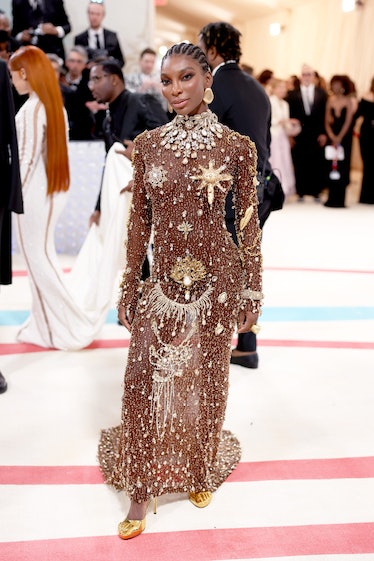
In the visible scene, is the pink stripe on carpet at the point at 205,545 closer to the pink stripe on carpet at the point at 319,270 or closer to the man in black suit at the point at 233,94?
the man in black suit at the point at 233,94

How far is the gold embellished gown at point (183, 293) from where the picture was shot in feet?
7.06

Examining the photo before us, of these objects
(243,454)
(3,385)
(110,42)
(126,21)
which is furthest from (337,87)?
(243,454)

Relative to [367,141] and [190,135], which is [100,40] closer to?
[367,141]

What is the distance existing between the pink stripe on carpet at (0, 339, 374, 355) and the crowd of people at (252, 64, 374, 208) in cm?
596

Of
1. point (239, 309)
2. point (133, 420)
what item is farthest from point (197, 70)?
point (133, 420)

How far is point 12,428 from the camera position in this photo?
2.93 m

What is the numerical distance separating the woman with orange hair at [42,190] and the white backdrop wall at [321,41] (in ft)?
35.2

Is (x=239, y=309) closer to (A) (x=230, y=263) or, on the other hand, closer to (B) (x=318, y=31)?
(A) (x=230, y=263)

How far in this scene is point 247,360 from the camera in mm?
3635

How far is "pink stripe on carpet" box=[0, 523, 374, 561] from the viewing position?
6.90 feet

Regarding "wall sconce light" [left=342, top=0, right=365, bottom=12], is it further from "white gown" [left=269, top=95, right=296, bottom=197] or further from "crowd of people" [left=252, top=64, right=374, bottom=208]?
"white gown" [left=269, top=95, right=296, bottom=197]

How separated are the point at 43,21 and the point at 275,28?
33.5ft

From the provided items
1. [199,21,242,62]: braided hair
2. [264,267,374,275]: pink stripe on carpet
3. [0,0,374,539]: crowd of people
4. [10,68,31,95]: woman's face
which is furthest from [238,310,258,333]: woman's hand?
[264,267,374,275]: pink stripe on carpet

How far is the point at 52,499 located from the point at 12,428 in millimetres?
613
